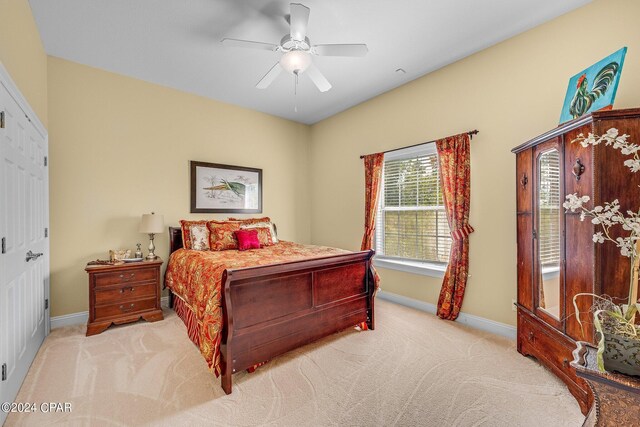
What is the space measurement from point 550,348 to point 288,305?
2.02 metres

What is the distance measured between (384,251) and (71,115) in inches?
172

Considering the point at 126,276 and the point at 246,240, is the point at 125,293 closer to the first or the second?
the point at 126,276

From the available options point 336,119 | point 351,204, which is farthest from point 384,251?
point 336,119

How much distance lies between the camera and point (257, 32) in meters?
2.74

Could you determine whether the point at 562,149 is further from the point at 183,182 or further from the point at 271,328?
the point at 183,182

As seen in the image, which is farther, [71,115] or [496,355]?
[71,115]

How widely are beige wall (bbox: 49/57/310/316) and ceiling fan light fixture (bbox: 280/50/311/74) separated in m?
2.19

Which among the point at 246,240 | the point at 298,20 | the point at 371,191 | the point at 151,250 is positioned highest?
the point at 298,20

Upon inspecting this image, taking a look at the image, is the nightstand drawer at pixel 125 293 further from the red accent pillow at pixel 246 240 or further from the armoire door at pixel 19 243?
the red accent pillow at pixel 246 240

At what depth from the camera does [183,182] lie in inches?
159

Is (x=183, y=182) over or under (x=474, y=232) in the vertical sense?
over

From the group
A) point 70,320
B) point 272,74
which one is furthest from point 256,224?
point 70,320

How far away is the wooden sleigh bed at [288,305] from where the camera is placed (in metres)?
2.10

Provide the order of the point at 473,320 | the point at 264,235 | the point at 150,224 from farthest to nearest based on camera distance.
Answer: the point at 264,235, the point at 150,224, the point at 473,320
